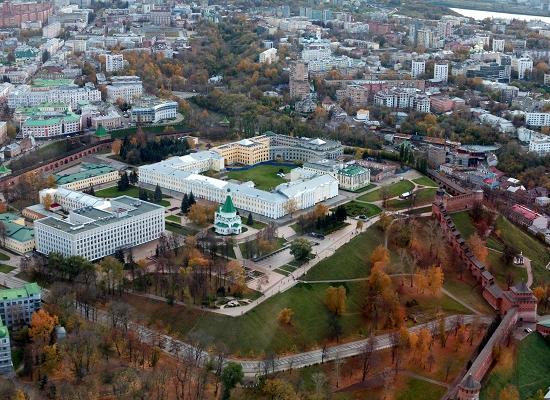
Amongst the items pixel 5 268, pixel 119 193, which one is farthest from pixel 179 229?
pixel 5 268

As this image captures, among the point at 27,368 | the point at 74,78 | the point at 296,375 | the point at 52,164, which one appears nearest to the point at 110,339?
the point at 27,368

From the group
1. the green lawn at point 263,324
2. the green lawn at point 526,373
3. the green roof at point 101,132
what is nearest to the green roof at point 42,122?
the green roof at point 101,132

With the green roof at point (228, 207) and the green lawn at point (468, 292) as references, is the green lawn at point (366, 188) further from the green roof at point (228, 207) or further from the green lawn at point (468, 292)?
the green lawn at point (468, 292)

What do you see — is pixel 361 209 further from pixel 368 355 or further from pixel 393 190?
pixel 368 355

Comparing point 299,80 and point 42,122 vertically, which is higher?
point 299,80

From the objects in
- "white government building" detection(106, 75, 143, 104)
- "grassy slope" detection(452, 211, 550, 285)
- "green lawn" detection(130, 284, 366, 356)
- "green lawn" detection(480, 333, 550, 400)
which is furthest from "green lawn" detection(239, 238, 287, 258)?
"white government building" detection(106, 75, 143, 104)

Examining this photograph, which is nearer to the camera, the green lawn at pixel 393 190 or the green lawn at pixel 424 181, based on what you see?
the green lawn at pixel 393 190
